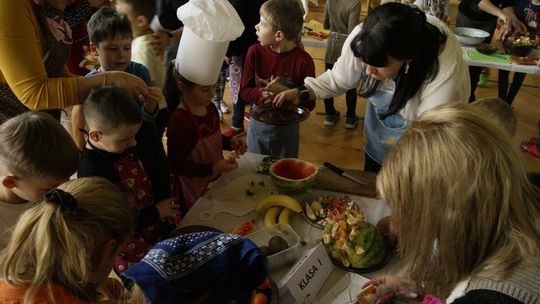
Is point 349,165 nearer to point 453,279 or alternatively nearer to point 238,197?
point 238,197

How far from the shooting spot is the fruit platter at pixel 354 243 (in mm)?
1143

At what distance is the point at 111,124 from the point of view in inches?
51.0

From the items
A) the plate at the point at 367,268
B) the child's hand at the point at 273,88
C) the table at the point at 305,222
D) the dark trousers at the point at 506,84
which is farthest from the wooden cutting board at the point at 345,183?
the dark trousers at the point at 506,84

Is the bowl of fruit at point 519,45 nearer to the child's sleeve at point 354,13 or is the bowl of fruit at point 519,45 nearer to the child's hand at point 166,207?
the child's sleeve at point 354,13

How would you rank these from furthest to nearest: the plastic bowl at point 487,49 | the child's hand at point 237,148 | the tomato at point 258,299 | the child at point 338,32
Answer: the child at point 338,32 < the plastic bowl at point 487,49 < the child's hand at point 237,148 < the tomato at point 258,299

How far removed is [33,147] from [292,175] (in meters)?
0.84

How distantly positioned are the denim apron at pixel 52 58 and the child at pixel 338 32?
203 centimetres

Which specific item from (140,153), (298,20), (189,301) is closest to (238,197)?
(140,153)

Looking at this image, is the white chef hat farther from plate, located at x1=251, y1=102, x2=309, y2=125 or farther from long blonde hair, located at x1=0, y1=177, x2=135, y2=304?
long blonde hair, located at x1=0, y1=177, x2=135, y2=304

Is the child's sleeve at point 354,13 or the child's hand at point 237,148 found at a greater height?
the child's sleeve at point 354,13

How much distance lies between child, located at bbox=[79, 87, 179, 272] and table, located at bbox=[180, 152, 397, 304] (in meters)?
0.18

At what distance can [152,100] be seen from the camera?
153 cm

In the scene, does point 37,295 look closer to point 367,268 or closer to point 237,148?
point 367,268

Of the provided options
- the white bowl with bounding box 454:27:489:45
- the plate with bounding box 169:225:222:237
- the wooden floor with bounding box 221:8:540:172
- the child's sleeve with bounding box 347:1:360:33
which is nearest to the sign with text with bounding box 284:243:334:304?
the plate with bounding box 169:225:222:237
